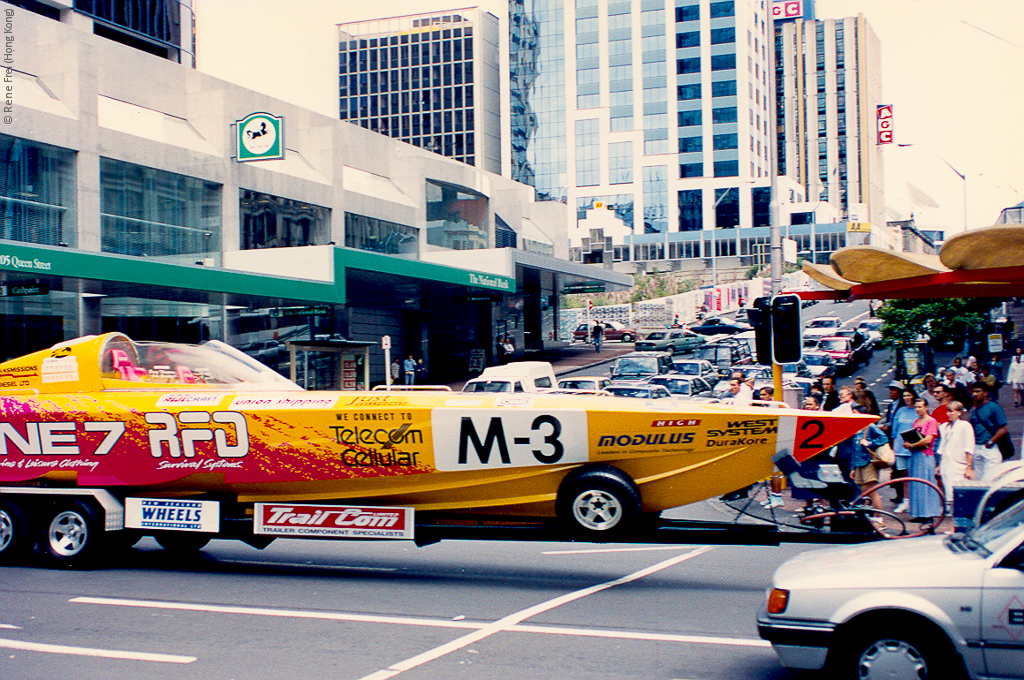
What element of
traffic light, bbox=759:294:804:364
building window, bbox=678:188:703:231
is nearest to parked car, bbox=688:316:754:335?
traffic light, bbox=759:294:804:364

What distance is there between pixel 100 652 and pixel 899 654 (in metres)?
5.65

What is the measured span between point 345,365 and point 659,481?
2169cm

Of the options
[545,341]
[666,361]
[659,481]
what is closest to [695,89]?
[545,341]

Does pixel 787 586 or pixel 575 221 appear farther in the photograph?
pixel 575 221

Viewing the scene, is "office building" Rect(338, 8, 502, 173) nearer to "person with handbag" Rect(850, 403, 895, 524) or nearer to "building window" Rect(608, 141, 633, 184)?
"building window" Rect(608, 141, 633, 184)

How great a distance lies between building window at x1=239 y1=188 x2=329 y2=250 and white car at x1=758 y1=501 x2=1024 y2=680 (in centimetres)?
2928

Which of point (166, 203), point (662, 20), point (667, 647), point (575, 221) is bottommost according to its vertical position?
point (667, 647)

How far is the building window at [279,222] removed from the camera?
32.7m

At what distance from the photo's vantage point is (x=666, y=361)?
127 ft

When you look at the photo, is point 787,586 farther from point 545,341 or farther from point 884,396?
point 545,341

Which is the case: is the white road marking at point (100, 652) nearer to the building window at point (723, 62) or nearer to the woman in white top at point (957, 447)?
the woman in white top at point (957, 447)

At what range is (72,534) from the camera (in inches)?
413

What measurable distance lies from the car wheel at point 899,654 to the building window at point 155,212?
83.4 ft

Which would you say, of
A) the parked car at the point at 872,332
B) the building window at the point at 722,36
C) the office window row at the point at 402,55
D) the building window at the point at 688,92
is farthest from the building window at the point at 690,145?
the parked car at the point at 872,332
